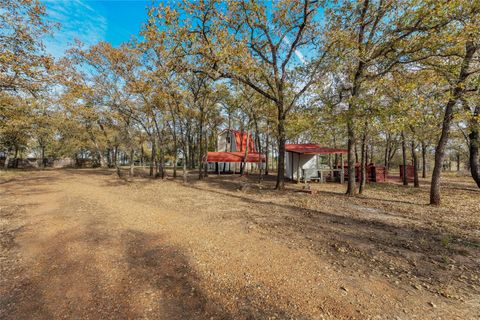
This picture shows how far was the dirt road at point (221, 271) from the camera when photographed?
290 cm

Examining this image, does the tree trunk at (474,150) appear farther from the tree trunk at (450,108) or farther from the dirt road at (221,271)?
the dirt road at (221,271)

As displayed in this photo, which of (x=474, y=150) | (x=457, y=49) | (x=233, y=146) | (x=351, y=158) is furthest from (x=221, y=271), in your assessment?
(x=233, y=146)

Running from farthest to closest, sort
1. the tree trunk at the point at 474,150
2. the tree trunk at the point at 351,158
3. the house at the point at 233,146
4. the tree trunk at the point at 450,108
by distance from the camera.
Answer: the house at the point at 233,146 → the tree trunk at the point at 474,150 → the tree trunk at the point at 351,158 → the tree trunk at the point at 450,108

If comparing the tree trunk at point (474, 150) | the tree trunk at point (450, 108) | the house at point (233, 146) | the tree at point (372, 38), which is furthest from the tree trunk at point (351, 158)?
the house at point (233, 146)

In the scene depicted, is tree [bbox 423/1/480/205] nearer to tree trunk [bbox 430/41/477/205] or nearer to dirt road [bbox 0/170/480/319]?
tree trunk [bbox 430/41/477/205]

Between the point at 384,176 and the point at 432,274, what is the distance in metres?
18.2

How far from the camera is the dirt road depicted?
290 cm

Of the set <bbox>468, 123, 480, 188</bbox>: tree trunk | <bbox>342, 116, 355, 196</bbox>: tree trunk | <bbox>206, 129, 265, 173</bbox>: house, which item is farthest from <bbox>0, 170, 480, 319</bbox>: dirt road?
<bbox>206, 129, 265, 173</bbox>: house

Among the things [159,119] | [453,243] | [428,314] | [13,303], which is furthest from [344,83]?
[159,119]

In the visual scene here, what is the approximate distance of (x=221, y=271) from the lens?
12.7 ft

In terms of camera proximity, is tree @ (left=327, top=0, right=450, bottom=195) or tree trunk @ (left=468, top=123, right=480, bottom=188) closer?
tree @ (left=327, top=0, right=450, bottom=195)

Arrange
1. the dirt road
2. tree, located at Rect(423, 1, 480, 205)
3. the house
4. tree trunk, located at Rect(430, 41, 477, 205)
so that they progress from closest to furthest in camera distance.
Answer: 1. the dirt road
2. tree, located at Rect(423, 1, 480, 205)
3. tree trunk, located at Rect(430, 41, 477, 205)
4. the house

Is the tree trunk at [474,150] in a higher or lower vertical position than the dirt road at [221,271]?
higher

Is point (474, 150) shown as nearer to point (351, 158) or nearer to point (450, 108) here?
point (450, 108)
